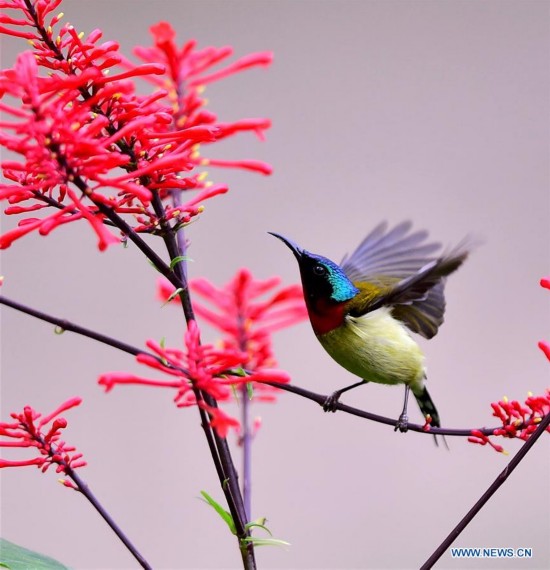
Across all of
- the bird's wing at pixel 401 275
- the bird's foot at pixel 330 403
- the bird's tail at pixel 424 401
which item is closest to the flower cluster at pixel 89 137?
the bird's foot at pixel 330 403

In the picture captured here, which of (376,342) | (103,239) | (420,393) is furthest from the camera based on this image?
(420,393)

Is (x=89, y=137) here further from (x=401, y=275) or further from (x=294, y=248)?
(x=401, y=275)

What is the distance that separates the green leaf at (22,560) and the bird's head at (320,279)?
724 millimetres

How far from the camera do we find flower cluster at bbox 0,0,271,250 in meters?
0.82

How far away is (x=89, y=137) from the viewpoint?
2.72 ft

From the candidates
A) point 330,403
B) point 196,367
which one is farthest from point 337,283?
point 196,367

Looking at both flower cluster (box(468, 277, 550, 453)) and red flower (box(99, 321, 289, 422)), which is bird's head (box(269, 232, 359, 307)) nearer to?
flower cluster (box(468, 277, 550, 453))

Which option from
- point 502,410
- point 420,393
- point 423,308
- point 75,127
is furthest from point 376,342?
point 75,127

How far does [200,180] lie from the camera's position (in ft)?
3.42

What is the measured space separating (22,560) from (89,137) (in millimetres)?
566

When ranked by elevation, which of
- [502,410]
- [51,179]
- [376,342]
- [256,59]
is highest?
[256,59]

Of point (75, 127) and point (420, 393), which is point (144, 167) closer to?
point (75, 127)

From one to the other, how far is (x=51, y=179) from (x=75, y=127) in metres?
0.06

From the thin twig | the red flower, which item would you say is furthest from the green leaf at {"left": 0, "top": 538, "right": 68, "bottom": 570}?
the red flower
